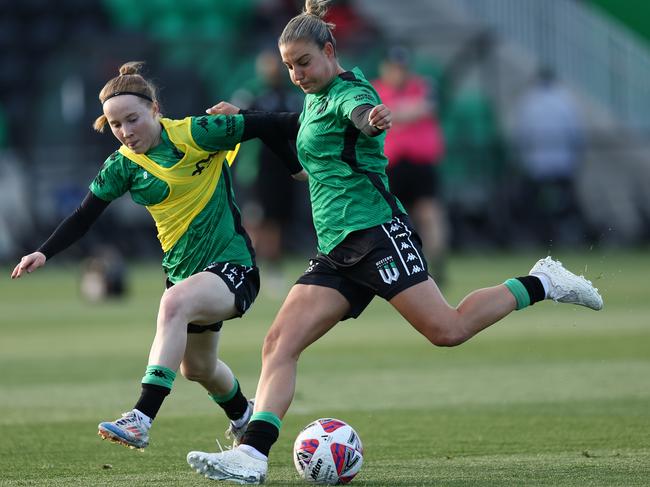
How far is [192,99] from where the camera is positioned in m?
22.5

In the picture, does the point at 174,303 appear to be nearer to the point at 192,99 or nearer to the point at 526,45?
the point at 192,99

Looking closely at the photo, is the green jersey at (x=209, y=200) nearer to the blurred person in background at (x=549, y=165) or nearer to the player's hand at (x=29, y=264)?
the player's hand at (x=29, y=264)

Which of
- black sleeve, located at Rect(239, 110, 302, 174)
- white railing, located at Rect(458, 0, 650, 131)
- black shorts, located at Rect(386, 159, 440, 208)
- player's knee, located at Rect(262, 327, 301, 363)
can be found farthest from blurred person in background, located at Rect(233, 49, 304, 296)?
player's knee, located at Rect(262, 327, 301, 363)

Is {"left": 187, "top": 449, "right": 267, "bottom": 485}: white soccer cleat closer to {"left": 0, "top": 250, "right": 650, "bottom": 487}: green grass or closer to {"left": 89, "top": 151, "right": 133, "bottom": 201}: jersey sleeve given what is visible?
{"left": 0, "top": 250, "right": 650, "bottom": 487}: green grass

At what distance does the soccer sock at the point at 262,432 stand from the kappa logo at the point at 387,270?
2.59ft

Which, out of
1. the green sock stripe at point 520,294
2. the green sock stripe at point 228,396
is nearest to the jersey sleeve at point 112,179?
the green sock stripe at point 228,396

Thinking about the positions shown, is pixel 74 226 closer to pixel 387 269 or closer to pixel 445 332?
pixel 387 269

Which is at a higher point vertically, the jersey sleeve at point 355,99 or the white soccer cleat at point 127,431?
the jersey sleeve at point 355,99

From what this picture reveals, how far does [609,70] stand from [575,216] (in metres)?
3.28

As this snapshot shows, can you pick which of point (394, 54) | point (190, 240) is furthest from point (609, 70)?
point (190, 240)

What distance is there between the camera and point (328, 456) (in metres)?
5.91

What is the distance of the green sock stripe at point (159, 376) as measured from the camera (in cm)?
614

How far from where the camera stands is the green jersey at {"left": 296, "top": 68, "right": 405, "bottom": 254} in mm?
6215

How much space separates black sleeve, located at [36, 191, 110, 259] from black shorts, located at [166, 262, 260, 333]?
24.5 inches
